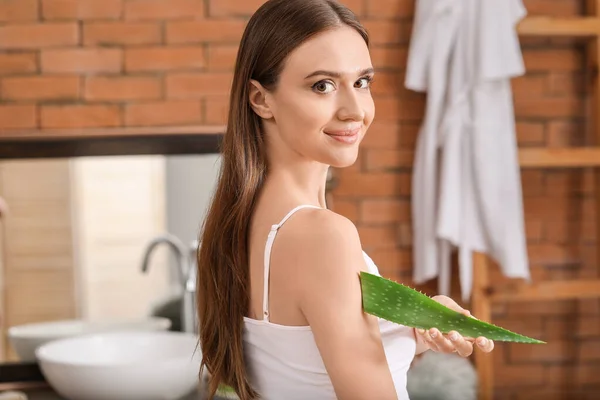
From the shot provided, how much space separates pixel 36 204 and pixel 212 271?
159 cm

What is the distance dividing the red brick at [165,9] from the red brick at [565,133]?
120 cm

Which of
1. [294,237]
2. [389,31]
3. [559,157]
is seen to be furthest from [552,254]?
[294,237]

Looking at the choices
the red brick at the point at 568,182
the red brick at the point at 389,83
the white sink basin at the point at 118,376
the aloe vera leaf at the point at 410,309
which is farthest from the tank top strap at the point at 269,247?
the red brick at the point at 568,182

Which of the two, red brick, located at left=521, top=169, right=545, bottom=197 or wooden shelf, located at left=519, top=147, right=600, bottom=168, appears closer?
wooden shelf, located at left=519, top=147, right=600, bottom=168

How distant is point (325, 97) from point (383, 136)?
162 centimetres

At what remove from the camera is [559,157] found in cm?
232

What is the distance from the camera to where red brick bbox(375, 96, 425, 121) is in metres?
2.41

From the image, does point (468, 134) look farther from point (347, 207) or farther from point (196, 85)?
point (196, 85)

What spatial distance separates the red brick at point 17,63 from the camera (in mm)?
2350

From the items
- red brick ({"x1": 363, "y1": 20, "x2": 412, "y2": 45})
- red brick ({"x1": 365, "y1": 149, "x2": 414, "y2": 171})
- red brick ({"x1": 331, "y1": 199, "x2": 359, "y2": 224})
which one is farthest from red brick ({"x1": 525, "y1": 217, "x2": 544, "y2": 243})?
red brick ({"x1": 363, "y1": 20, "x2": 412, "y2": 45})

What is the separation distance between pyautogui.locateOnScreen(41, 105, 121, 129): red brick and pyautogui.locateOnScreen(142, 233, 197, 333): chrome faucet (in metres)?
0.40

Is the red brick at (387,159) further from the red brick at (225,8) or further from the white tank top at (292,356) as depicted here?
the white tank top at (292,356)

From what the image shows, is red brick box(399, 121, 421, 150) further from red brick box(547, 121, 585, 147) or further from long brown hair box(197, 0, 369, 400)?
long brown hair box(197, 0, 369, 400)

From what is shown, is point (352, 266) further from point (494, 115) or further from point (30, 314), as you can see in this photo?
point (30, 314)
